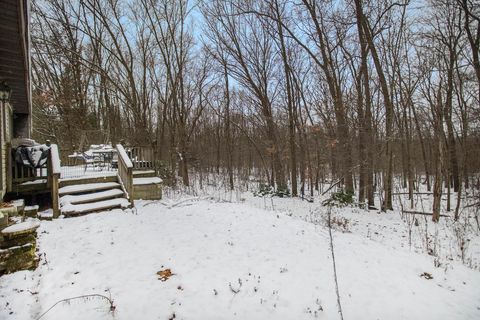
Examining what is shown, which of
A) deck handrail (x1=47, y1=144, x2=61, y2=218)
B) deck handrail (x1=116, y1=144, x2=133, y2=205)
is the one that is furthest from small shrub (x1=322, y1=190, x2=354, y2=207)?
deck handrail (x1=47, y1=144, x2=61, y2=218)

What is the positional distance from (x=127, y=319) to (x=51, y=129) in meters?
17.7

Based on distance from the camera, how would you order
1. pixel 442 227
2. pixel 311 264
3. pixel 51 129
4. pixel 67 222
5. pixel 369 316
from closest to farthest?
pixel 369 316
pixel 311 264
pixel 67 222
pixel 442 227
pixel 51 129

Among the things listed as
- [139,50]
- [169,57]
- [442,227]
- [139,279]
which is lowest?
[442,227]

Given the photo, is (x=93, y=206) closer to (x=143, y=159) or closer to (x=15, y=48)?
(x=143, y=159)

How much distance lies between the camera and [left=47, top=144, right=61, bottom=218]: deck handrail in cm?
660

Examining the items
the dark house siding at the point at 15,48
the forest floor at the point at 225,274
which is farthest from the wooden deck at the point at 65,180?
the dark house siding at the point at 15,48

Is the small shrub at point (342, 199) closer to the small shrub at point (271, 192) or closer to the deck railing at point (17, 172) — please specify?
the small shrub at point (271, 192)

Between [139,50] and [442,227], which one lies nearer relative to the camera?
[442,227]

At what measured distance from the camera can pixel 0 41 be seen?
4.76m

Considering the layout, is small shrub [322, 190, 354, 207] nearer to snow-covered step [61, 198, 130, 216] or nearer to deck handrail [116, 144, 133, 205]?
deck handrail [116, 144, 133, 205]

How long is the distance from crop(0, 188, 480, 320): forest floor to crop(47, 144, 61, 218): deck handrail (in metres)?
0.41

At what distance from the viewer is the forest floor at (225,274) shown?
3.54 metres

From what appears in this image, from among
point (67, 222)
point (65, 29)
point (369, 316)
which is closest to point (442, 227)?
point (369, 316)

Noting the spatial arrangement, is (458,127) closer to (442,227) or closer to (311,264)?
(442,227)
